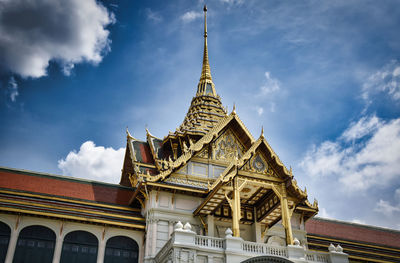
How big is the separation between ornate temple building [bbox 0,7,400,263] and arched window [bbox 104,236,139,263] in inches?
1.9

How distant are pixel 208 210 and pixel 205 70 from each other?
16836 mm

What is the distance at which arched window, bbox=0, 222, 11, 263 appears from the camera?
20.5 meters

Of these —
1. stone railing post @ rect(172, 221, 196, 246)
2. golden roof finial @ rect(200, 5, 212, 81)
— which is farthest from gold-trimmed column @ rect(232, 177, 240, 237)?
golden roof finial @ rect(200, 5, 212, 81)

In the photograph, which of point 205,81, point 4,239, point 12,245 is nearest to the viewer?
point 12,245

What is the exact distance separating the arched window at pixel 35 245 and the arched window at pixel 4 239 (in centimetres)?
47

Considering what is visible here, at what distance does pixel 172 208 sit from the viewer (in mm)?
23641

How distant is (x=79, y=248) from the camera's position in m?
21.9

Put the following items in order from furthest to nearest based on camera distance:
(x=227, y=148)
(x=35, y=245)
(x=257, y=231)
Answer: (x=227, y=148) → (x=257, y=231) → (x=35, y=245)

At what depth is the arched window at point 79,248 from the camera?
21513mm

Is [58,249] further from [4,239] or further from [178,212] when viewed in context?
[178,212]

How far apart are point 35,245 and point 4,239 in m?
1.37

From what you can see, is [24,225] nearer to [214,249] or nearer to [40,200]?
[40,200]

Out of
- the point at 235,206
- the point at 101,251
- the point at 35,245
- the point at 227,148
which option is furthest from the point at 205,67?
the point at 35,245

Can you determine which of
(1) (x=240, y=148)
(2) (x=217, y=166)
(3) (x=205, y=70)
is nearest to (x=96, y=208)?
(2) (x=217, y=166)
